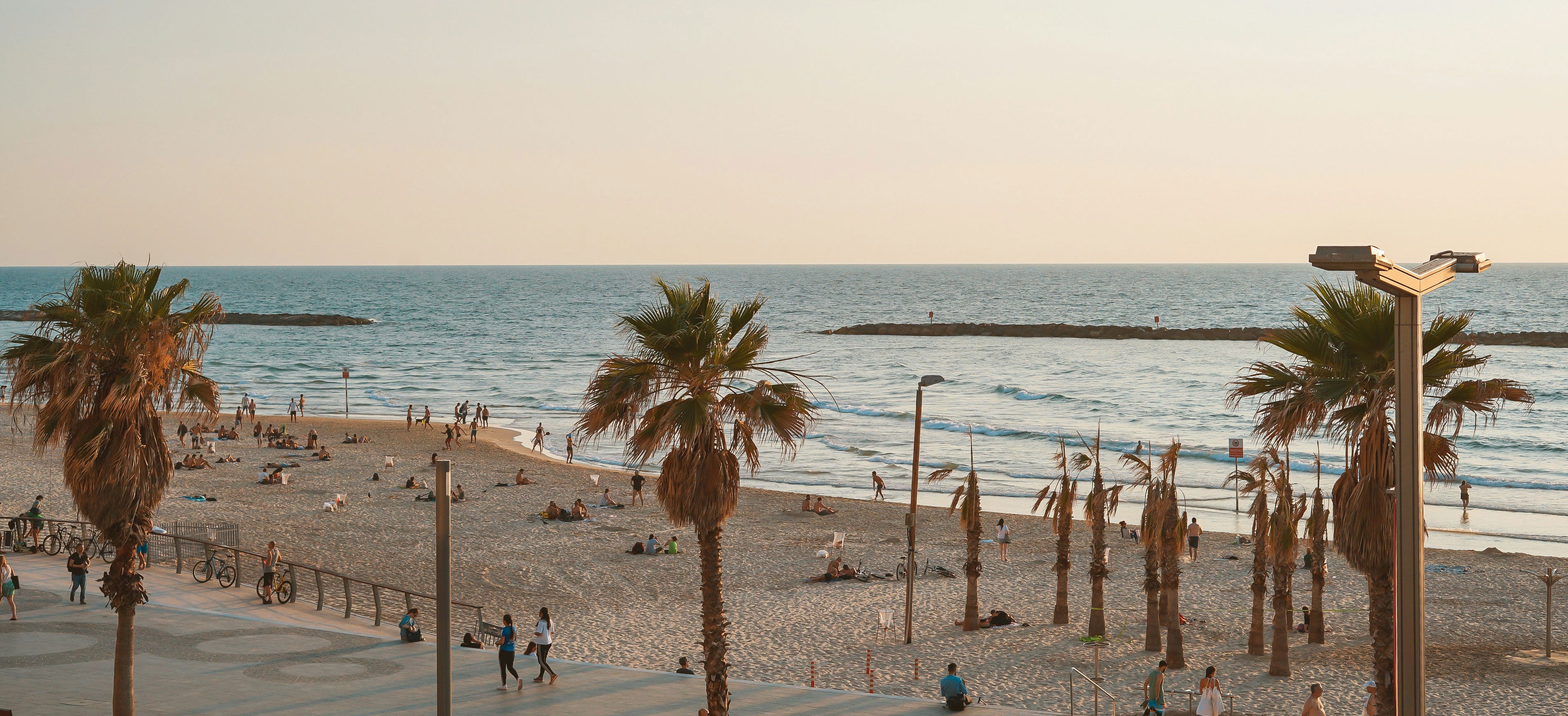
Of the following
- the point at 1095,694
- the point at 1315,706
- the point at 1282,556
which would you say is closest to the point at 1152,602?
the point at 1282,556

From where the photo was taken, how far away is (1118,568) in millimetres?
32219

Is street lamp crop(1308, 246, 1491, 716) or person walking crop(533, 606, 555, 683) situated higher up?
street lamp crop(1308, 246, 1491, 716)

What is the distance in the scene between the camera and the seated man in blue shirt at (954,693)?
16.3 metres

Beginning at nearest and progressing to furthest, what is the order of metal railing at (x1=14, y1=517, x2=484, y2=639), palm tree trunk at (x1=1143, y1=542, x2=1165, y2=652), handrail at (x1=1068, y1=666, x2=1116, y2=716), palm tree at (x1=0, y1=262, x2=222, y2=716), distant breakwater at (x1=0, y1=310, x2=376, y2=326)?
palm tree at (x1=0, y1=262, x2=222, y2=716), handrail at (x1=1068, y1=666, x2=1116, y2=716), palm tree trunk at (x1=1143, y1=542, x2=1165, y2=652), metal railing at (x1=14, y1=517, x2=484, y2=639), distant breakwater at (x1=0, y1=310, x2=376, y2=326)

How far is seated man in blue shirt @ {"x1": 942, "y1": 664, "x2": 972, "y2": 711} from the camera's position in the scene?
1627cm

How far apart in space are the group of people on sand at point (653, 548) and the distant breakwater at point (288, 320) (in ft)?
454

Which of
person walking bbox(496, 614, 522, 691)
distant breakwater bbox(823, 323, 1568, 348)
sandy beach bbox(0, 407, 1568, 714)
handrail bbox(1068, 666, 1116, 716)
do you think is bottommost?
sandy beach bbox(0, 407, 1568, 714)

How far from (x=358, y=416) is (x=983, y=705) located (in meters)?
61.4

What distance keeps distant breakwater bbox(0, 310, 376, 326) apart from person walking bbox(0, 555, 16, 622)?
481 ft

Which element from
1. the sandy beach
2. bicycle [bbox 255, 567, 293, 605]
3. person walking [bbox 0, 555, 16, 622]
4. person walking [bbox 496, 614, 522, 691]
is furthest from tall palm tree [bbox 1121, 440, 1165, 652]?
person walking [bbox 0, 555, 16, 622]

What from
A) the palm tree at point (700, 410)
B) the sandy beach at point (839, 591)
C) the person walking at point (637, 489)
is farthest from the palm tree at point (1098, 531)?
the person walking at point (637, 489)

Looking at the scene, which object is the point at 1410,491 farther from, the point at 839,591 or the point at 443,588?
the point at 839,591

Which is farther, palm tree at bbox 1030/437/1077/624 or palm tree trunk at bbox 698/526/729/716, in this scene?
palm tree at bbox 1030/437/1077/624

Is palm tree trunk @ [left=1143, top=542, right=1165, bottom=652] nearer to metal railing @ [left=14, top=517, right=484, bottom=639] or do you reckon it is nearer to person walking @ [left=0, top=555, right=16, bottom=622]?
metal railing @ [left=14, top=517, right=484, bottom=639]
